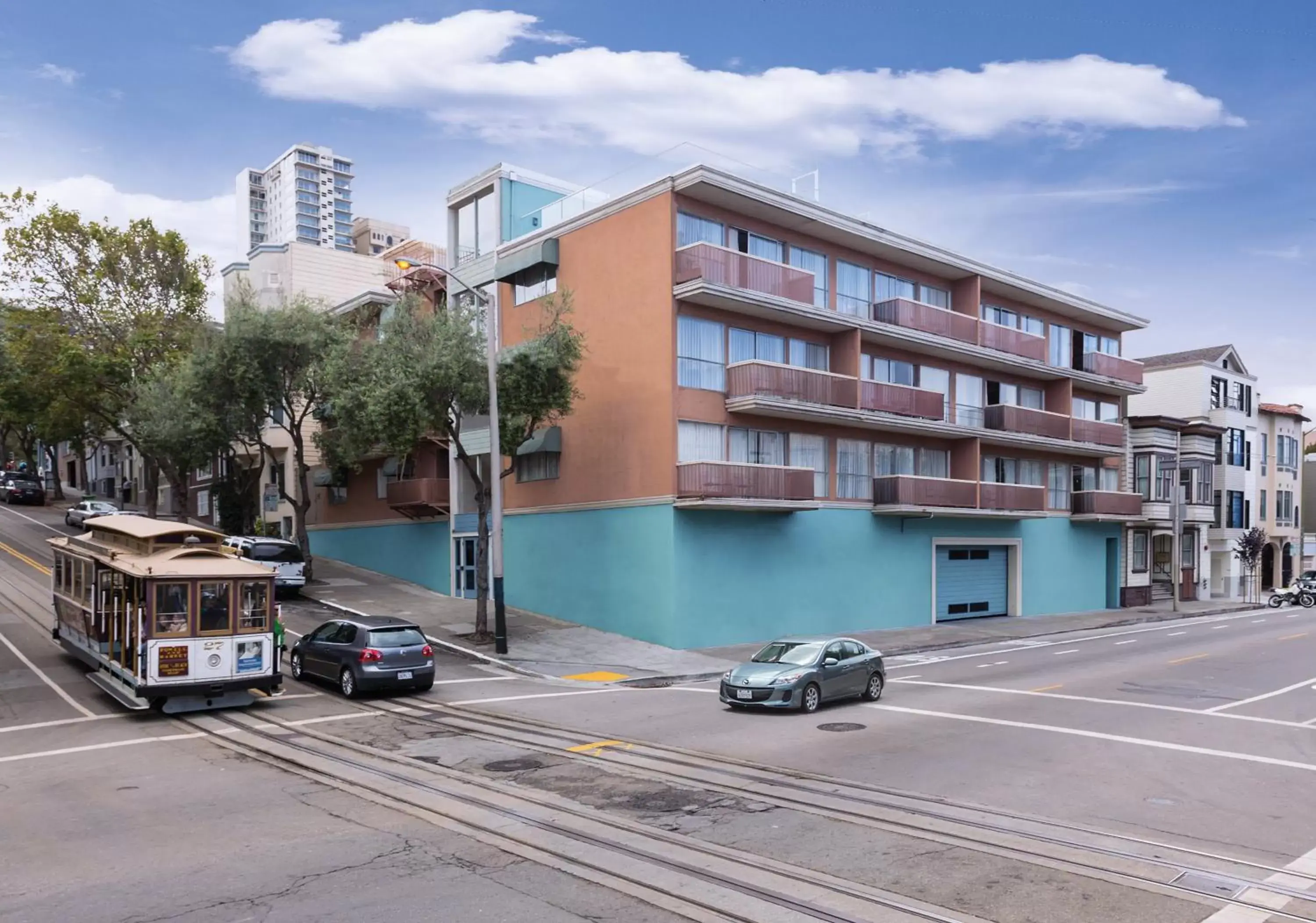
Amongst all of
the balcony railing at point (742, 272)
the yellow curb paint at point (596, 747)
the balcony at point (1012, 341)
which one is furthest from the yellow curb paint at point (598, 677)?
the balcony at point (1012, 341)

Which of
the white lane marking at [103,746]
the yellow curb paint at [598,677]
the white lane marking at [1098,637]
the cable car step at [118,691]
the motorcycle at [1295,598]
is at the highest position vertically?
the cable car step at [118,691]

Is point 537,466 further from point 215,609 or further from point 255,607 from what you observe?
point 215,609

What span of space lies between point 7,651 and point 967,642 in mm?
25368

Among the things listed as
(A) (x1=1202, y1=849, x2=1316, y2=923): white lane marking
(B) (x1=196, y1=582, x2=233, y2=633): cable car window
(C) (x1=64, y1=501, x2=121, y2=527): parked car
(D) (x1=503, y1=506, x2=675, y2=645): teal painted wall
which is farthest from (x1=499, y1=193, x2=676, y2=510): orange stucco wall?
(C) (x1=64, y1=501, x2=121, y2=527): parked car

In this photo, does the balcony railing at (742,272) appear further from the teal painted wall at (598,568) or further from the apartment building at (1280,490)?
the apartment building at (1280,490)

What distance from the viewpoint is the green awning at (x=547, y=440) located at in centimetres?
3112

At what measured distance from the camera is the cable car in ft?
55.4

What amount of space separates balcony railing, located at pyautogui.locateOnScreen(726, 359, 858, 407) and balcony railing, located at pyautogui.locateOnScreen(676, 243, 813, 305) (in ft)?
7.05

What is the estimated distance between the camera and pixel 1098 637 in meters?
32.9

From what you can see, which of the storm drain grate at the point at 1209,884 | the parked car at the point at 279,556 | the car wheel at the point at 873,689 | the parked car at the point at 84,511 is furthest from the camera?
the parked car at the point at 84,511

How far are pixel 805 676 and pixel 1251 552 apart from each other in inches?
1846

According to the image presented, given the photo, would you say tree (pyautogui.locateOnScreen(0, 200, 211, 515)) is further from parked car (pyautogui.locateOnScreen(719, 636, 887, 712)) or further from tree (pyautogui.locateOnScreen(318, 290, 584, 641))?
parked car (pyautogui.locateOnScreen(719, 636, 887, 712))

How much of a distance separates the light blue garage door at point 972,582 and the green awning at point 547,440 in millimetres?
14552

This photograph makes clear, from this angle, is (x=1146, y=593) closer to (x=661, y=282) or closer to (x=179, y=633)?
(x=661, y=282)
